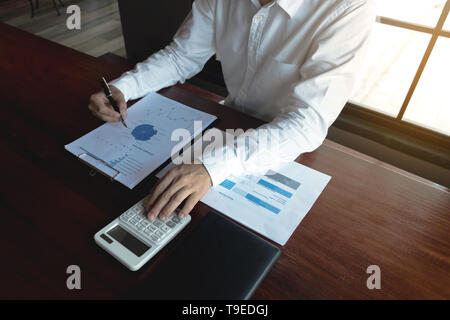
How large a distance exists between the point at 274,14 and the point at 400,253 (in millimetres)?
738

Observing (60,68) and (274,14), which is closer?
(274,14)

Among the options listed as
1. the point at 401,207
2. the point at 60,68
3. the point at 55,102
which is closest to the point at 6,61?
the point at 60,68

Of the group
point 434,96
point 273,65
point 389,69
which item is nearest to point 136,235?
point 273,65

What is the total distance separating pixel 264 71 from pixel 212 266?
27.7 inches

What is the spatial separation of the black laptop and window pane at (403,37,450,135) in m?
1.74

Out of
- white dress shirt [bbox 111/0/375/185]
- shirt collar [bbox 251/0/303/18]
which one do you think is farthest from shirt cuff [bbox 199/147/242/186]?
shirt collar [bbox 251/0/303/18]

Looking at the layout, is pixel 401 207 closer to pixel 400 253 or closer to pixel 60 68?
pixel 400 253

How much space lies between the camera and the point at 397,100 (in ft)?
6.53

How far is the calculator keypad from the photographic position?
574 millimetres

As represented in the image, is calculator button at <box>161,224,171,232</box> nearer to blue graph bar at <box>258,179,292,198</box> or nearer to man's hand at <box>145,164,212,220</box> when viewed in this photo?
man's hand at <box>145,164,212,220</box>

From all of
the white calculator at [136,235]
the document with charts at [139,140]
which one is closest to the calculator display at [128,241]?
the white calculator at [136,235]
